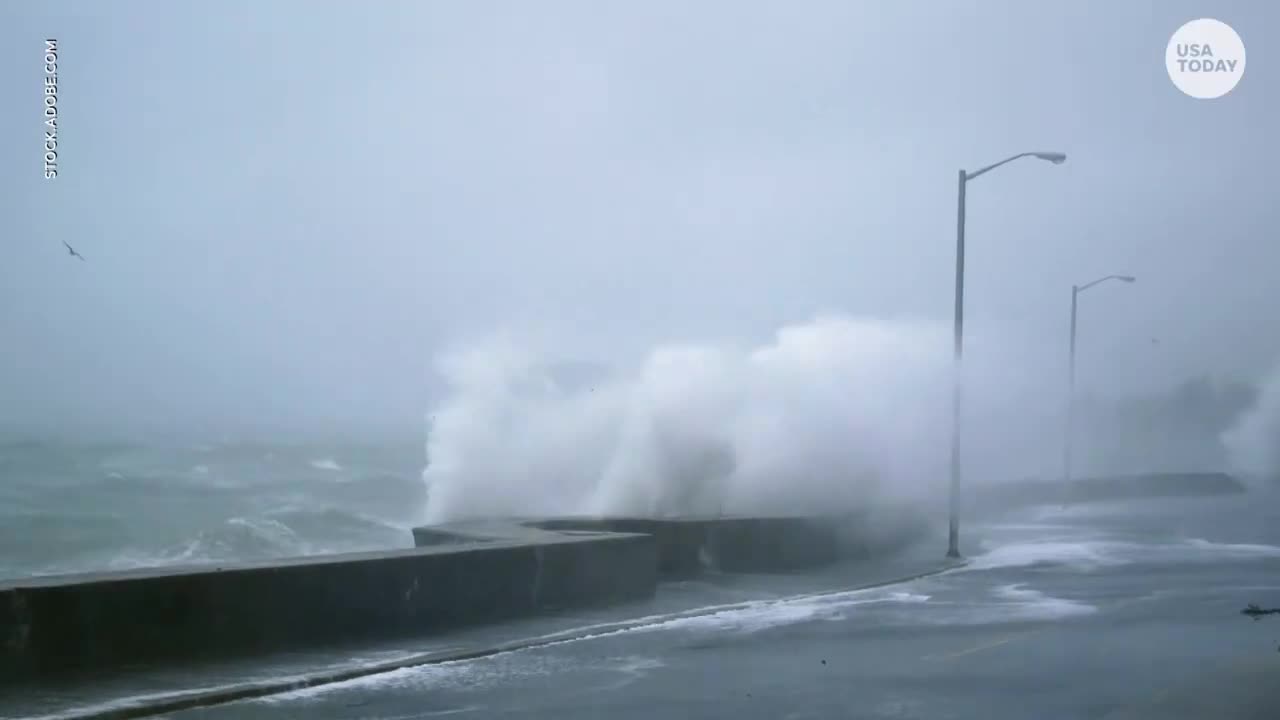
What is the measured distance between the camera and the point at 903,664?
468 inches

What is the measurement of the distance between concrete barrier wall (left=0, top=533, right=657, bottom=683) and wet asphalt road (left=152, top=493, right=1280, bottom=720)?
1.30 meters

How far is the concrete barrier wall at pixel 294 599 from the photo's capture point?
33.5 feet

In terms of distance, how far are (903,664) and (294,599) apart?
17.5 feet

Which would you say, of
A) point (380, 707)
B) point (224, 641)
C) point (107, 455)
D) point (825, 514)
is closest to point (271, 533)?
point (825, 514)

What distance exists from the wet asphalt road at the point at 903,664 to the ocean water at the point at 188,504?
7.48 meters

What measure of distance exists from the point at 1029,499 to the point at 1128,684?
121 ft

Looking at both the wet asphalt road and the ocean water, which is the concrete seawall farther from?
the ocean water

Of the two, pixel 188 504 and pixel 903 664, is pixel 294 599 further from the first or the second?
pixel 188 504

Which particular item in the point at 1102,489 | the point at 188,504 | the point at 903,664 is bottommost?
the point at 903,664

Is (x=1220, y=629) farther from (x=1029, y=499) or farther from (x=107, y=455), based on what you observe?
(x=107, y=455)

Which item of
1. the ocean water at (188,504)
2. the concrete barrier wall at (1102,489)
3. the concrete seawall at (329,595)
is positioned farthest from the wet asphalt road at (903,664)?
the concrete barrier wall at (1102,489)

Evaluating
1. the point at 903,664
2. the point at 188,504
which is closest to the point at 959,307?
the point at 903,664

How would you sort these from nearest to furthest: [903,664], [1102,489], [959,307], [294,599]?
[903,664] < [294,599] < [959,307] < [1102,489]

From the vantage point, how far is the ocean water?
104 ft
